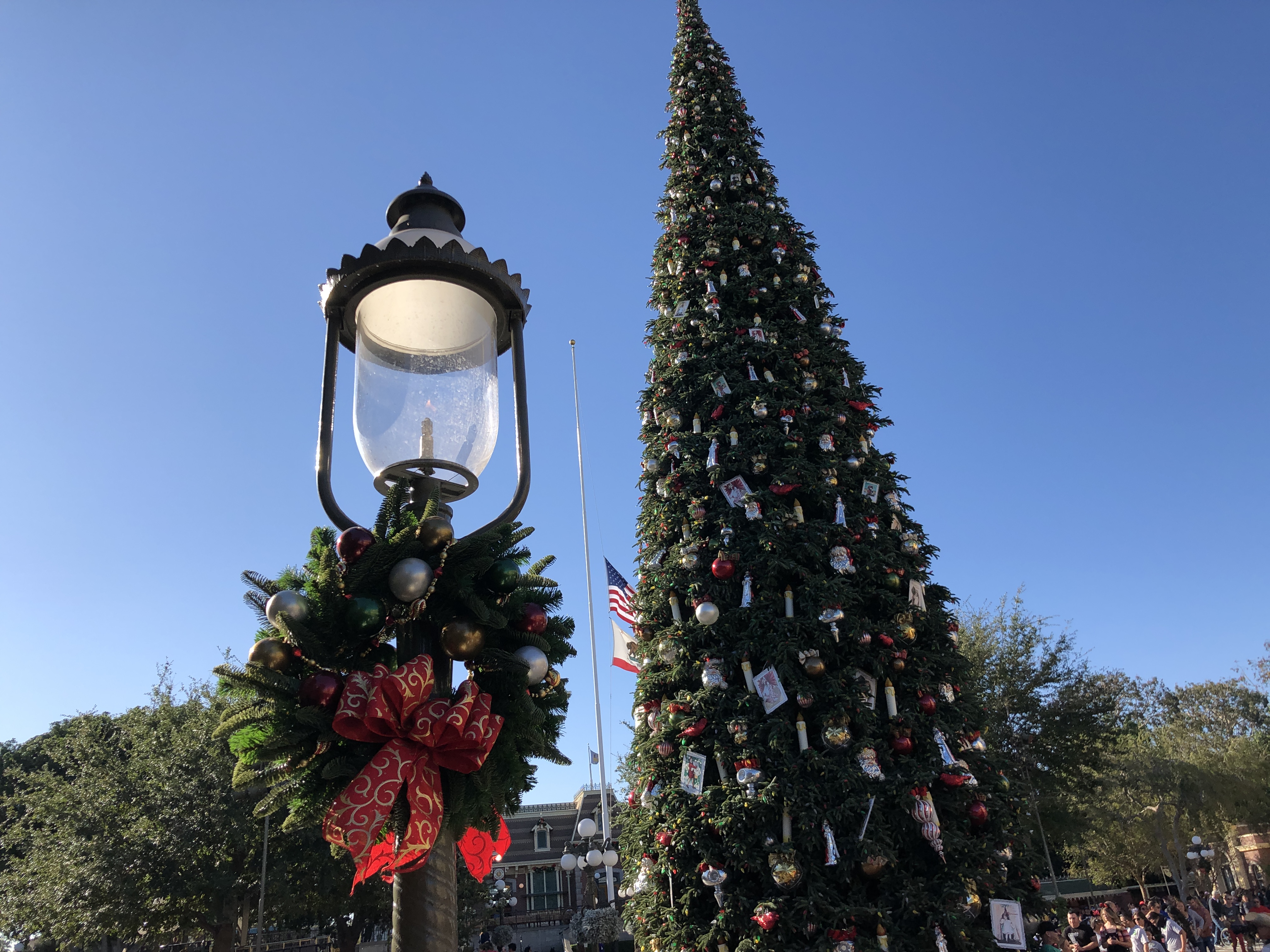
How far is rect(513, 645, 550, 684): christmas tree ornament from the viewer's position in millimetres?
2182

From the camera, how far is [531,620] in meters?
2.31

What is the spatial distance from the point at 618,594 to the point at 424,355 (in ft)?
36.0

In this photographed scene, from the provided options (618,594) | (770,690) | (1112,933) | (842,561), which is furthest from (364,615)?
(1112,933)

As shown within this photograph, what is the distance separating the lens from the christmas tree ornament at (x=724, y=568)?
6.81m

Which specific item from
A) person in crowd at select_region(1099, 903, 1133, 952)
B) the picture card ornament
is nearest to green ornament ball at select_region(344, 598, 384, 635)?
the picture card ornament

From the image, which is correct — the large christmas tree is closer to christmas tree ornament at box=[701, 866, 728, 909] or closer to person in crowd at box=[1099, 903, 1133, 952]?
Result: christmas tree ornament at box=[701, 866, 728, 909]

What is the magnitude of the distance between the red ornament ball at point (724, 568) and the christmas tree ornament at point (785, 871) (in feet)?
7.46

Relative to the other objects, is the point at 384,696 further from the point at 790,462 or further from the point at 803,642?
the point at 790,462

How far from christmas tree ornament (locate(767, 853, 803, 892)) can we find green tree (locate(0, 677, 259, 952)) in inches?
534

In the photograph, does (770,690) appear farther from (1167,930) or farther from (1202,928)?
(1202,928)

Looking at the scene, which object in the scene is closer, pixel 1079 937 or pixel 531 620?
pixel 531 620

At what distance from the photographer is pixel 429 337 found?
259 centimetres

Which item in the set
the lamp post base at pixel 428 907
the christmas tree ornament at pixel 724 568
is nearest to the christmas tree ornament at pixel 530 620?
the lamp post base at pixel 428 907

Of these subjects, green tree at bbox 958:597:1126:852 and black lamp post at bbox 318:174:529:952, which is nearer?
black lamp post at bbox 318:174:529:952
